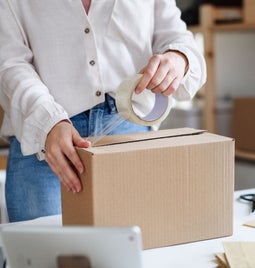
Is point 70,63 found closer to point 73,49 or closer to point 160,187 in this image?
point 73,49

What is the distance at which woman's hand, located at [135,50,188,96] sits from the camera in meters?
0.86

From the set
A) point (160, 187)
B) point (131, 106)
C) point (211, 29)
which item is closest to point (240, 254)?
point (160, 187)

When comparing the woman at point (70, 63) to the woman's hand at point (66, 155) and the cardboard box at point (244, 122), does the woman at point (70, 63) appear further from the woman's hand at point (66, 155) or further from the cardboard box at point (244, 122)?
the cardboard box at point (244, 122)

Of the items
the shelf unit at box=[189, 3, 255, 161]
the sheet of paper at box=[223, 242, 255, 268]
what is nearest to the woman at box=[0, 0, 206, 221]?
the sheet of paper at box=[223, 242, 255, 268]

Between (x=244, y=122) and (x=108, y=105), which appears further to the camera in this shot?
(x=244, y=122)

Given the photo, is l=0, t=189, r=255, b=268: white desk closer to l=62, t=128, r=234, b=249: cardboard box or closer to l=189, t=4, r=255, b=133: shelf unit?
l=62, t=128, r=234, b=249: cardboard box

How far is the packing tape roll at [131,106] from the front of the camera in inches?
34.2

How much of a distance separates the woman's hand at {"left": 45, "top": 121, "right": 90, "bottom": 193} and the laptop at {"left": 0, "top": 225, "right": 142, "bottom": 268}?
187 mm

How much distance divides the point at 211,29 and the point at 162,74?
1.54 metres

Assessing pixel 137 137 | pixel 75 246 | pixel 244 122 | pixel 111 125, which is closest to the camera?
pixel 75 246

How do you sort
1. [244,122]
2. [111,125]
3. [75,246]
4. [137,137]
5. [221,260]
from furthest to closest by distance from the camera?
[244,122]
[111,125]
[137,137]
[221,260]
[75,246]

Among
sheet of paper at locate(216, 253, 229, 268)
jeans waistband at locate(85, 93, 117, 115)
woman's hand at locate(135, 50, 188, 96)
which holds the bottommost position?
sheet of paper at locate(216, 253, 229, 268)

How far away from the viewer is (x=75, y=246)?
63cm

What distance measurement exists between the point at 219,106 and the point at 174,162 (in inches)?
65.4
